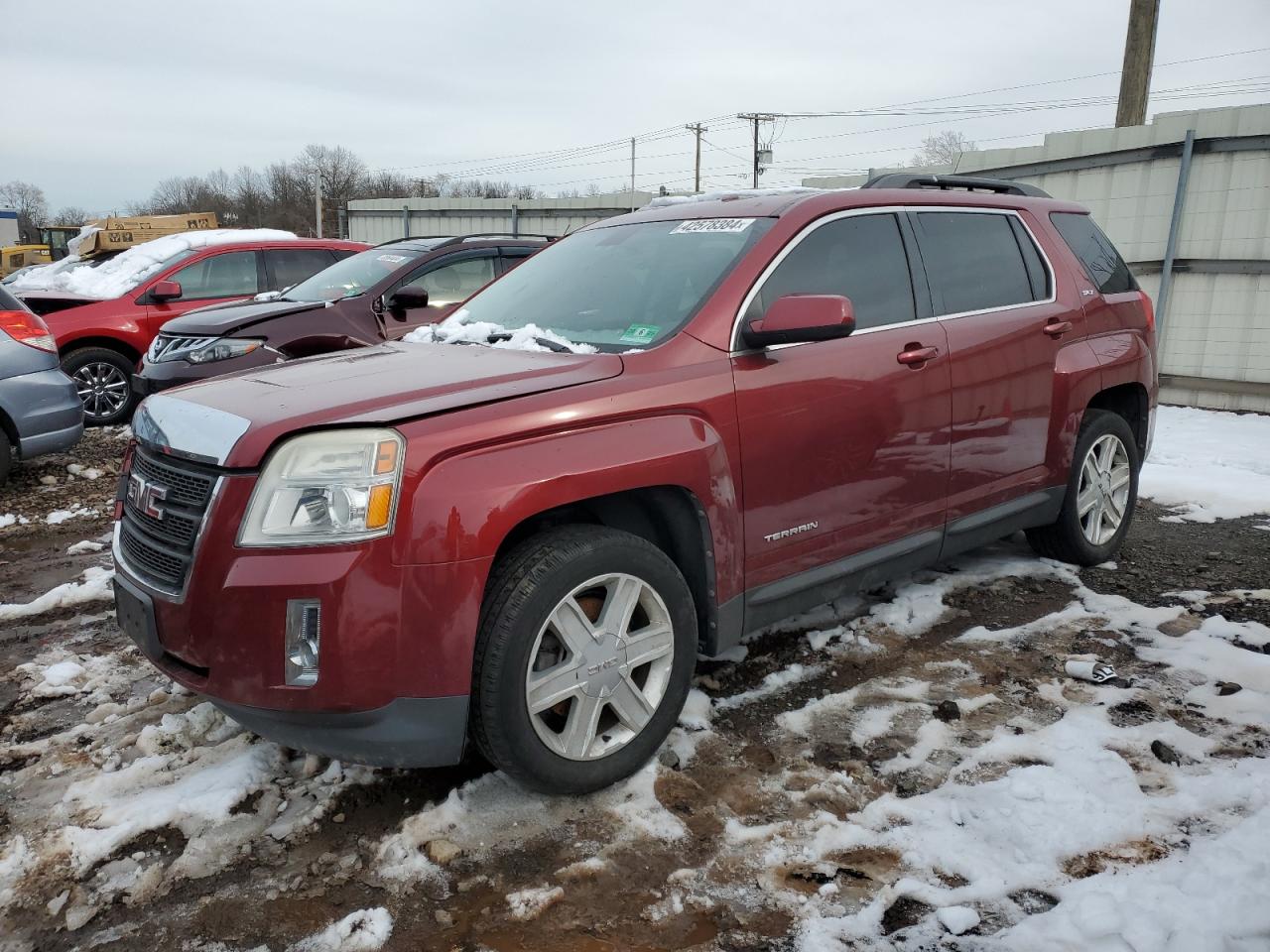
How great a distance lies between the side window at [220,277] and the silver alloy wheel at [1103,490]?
8.27 metres

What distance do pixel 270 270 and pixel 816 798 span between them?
8799 millimetres

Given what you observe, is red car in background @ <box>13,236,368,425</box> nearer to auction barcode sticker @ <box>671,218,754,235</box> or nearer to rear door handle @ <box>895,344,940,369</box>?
auction barcode sticker @ <box>671,218,754,235</box>

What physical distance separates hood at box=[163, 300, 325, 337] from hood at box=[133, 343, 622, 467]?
418 centimetres

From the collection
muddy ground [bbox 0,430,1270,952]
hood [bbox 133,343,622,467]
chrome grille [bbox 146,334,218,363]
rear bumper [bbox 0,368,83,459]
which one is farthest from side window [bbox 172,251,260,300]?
hood [bbox 133,343,622,467]

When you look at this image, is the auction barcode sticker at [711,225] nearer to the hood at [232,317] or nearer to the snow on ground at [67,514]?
the hood at [232,317]

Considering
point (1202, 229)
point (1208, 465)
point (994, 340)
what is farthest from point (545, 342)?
point (1202, 229)

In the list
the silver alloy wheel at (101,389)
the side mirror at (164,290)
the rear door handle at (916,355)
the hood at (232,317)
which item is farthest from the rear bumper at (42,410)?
the rear door handle at (916,355)

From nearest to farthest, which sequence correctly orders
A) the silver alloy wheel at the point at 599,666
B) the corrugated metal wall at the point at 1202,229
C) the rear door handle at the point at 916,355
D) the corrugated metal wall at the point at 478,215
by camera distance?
the silver alloy wheel at the point at 599,666
the rear door handle at the point at 916,355
the corrugated metal wall at the point at 1202,229
the corrugated metal wall at the point at 478,215

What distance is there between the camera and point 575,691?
262 cm

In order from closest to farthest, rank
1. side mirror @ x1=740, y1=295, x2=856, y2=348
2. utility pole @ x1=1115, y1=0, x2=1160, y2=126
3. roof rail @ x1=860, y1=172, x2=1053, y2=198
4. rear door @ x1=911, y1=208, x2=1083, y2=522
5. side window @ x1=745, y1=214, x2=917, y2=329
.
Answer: side mirror @ x1=740, y1=295, x2=856, y2=348
side window @ x1=745, y1=214, x2=917, y2=329
rear door @ x1=911, y1=208, x2=1083, y2=522
roof rail @ x1=860, y1=172, x2=1053, y2=198
utility pole @ x1=1115, y1=0, x2=1160, y2=126

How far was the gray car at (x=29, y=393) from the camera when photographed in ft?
20.0

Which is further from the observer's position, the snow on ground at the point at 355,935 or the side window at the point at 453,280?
the side window at the point at 453,280

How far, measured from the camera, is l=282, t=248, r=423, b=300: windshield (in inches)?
291

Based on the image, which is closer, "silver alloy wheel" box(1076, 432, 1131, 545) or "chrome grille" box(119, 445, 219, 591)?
"chrome grille" box(119, 445, 219, 591)
